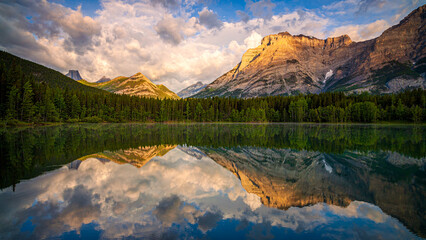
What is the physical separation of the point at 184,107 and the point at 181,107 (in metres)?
3.03

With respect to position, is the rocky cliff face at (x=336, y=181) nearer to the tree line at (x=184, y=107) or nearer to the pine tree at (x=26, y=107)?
the pine tree at (x=26, y=107)

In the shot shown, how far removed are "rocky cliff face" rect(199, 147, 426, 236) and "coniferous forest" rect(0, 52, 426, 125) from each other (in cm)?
8079

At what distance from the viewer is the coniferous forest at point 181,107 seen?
74250 millimetres

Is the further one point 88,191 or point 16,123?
point 16,123

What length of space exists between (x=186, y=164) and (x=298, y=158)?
9.70 m

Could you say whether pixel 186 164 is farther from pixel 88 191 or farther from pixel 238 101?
pixel 238 101

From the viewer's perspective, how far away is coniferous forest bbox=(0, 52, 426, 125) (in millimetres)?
74250

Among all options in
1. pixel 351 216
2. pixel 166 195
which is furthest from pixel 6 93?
pixel 351 216

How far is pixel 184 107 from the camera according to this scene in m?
152

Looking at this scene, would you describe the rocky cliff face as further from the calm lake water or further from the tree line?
the tree line

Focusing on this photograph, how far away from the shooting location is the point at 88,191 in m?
10.8

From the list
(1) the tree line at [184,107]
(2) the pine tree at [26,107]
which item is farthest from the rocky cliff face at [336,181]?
(1) the tree line at [184,107]

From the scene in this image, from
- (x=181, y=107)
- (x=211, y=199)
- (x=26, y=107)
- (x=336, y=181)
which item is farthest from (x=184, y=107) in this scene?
(x=211, y=199)

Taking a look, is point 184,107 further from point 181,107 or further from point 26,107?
point 26,107
